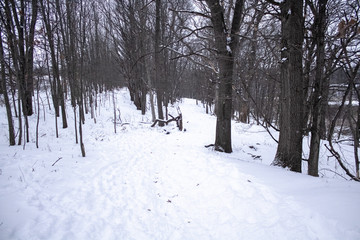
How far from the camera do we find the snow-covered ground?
211 centimetres

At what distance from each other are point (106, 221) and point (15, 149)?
510 centimetres

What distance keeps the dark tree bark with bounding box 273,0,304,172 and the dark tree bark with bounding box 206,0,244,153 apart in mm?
1325

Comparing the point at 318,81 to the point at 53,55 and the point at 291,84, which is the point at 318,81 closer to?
the point at 291,84

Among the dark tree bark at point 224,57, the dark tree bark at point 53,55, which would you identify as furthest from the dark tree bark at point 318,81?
the dark tree bark at point 53,55

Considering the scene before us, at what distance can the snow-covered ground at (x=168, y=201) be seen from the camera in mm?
2109

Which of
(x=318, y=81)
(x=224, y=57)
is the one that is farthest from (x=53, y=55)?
(x=318, y=81)

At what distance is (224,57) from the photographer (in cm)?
491

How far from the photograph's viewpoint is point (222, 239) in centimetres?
212

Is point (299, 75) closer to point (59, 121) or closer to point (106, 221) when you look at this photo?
point (106, 221)

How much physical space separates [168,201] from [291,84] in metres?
3.66

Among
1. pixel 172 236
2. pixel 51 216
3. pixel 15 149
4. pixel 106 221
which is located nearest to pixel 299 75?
pixel 172 236

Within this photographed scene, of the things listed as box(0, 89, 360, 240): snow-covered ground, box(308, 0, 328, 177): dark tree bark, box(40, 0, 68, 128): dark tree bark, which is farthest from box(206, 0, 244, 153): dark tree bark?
box(40, 0, 68, 128): dark tree bark

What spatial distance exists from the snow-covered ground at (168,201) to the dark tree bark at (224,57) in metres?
1.27

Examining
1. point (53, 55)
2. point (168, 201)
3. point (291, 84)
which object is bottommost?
point (168, 201)
